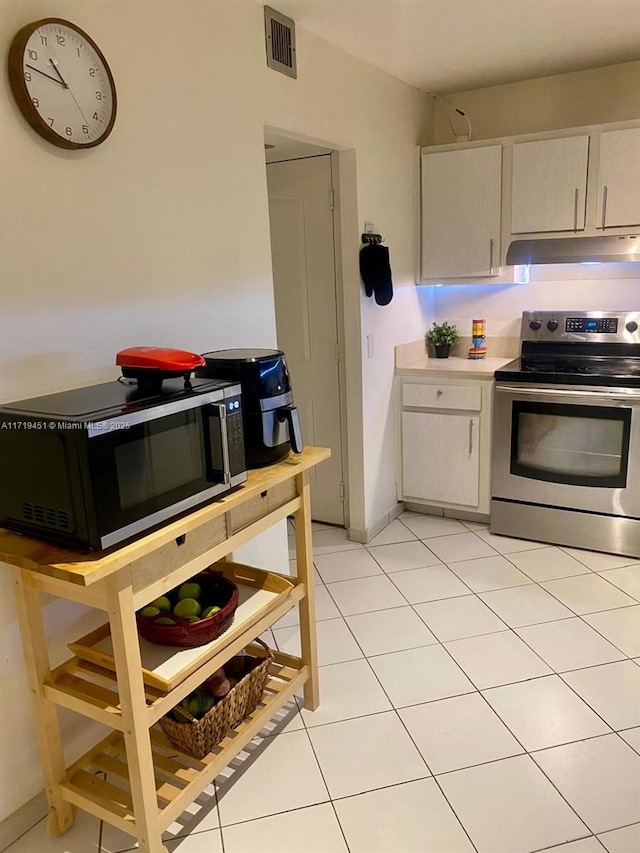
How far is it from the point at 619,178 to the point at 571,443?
1.32m

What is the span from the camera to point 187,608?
1.84 meters

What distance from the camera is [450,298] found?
13.2ft

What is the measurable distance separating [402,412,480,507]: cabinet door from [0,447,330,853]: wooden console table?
5.54 ft

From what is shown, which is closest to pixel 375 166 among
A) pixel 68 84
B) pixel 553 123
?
pixel 553 123

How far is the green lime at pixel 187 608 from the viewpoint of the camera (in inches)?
72.1

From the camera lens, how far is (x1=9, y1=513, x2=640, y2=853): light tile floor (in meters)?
1.73

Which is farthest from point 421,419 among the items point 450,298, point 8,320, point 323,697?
point 8,320

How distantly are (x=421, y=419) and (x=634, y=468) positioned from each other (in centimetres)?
112

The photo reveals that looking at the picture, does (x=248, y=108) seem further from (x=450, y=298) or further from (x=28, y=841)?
(x=28, y=841)

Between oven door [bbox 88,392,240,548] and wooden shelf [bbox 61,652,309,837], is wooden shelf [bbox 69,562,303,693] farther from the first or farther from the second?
oven door [bbox 88,392,240,548]

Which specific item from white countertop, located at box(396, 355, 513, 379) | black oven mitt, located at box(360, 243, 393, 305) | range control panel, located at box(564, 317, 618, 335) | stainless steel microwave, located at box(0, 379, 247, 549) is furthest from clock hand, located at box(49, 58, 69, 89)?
range control panel, located at box(564, 317, 618, 335)

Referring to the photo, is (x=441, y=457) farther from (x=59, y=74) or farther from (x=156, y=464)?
(x=59, y=74)

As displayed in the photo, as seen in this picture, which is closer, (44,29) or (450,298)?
(44,29)

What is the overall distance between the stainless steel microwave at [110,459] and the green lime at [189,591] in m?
0.44
